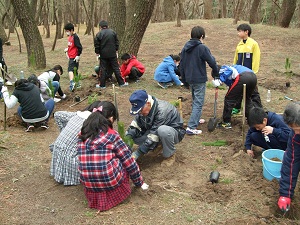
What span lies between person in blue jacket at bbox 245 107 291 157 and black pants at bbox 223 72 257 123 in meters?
0.95

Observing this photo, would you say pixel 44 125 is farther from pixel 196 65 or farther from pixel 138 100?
pixel 196 65

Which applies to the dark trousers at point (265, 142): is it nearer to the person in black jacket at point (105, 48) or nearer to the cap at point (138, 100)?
the cap at point (138, 100)

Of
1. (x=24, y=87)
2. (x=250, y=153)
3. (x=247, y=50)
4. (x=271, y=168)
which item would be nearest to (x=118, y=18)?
(x=247, y=50)

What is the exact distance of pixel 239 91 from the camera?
4.94 metres

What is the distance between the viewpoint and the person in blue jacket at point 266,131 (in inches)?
148

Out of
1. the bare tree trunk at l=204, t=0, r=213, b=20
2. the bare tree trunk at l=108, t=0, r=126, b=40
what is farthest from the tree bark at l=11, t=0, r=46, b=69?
the bare tree trunk at l=204, t=0, r=213, b=20

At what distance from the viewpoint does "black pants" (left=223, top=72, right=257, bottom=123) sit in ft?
15.9

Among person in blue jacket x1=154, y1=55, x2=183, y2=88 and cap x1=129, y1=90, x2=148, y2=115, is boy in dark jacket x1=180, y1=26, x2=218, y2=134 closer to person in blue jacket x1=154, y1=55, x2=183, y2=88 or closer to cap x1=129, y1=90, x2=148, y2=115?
cap x1=129, y1=90, x2=148, y2=115

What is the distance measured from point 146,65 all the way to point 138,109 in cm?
661

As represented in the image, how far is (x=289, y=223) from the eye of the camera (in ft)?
9.70

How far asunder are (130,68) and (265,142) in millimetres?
4587

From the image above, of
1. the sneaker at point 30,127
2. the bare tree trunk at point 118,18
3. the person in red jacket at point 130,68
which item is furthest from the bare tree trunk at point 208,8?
the sneaker at point 30,127

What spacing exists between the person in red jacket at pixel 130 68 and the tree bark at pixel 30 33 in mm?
2544

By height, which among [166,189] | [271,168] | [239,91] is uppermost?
[239,91]
